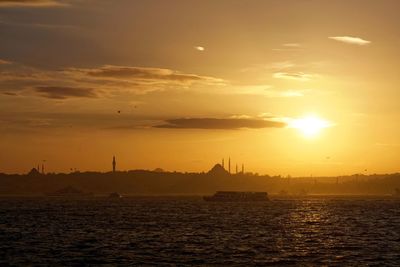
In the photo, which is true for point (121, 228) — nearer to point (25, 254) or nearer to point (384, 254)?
point (25, 254)

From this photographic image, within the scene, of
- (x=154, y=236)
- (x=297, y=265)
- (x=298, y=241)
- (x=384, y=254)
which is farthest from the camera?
(x=154, y=236)

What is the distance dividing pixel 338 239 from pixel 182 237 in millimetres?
29055

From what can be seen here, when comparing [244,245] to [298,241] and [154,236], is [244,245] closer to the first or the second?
[298,241]

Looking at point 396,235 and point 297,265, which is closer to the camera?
point 297,265

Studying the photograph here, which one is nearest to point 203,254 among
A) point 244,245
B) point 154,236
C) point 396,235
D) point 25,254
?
point 244,245

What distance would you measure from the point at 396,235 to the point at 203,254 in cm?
5404

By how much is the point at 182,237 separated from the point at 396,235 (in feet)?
143

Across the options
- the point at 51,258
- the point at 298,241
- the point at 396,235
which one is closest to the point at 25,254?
the point at 51,258

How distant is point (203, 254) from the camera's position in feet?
297

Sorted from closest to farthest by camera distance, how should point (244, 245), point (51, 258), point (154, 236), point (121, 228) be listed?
point (51, 258) < point (244, 245) < point (154, 236) < point (121, 228)

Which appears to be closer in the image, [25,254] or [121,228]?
[25,254]

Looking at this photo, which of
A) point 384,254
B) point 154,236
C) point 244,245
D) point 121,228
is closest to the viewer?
point 384,254

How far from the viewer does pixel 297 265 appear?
7956 cm

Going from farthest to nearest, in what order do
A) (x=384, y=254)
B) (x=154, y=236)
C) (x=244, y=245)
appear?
(x=154, y=236), (x=244, y=245), (x=384, y=254)
